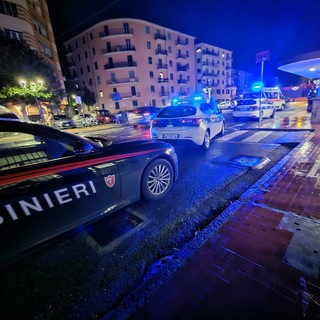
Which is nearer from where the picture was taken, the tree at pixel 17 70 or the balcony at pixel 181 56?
the tree at pixel 17 70

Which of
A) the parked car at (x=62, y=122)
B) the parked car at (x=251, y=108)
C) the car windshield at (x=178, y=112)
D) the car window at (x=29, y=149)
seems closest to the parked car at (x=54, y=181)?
the car window at (x=29, y=149)

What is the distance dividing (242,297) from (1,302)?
88.6 inches

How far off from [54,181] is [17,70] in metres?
20.0

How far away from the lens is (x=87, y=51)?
45.2m

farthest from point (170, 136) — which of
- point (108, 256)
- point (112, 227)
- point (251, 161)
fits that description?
point (108, 256)

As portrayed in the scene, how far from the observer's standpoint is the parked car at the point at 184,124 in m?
6.35

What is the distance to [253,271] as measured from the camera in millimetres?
1975

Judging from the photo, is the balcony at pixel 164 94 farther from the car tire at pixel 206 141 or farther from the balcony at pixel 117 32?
the car tire at pixel 206 141

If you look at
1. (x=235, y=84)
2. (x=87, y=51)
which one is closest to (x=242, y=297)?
(x=87, y=51)

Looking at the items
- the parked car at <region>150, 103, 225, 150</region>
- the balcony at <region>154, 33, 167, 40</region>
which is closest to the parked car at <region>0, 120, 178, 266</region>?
the parked car at <region>150, 103, 225, 150</region>

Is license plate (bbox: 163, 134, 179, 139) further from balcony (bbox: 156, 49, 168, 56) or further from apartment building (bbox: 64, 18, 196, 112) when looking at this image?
balcony (bbox: 156, 49, 168, 56)

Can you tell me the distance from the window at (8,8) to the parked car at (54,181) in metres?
29.6

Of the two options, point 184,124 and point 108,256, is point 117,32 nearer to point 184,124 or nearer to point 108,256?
point 184,124

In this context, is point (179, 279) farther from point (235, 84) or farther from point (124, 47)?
point (235, 84)
